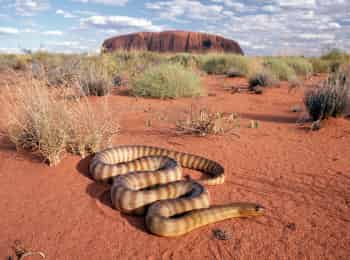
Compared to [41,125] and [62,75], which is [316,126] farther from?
[62,75]

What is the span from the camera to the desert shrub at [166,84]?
11.7 meters

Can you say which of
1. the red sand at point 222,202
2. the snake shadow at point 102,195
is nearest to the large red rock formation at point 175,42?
the red sand at point 222,202

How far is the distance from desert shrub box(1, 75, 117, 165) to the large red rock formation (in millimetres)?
71343

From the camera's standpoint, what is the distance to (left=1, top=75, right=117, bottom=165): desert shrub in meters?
5.09

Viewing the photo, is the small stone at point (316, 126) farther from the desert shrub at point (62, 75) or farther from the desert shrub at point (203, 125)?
the desert shrub at point (62, 75)

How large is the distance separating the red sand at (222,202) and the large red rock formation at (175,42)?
7055 centimetres

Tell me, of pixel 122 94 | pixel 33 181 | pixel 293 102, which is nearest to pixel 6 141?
pixel 33 181

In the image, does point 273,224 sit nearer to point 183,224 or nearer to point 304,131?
point 183,224

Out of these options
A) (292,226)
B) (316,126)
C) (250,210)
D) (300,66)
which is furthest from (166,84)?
(300,66)

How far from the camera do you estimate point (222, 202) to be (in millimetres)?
4285

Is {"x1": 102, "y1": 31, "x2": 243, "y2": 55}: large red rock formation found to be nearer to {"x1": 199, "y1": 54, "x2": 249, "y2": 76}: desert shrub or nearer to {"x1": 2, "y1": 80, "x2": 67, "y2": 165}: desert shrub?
{"x1": 199, "y1": 54, "x2": 249, "y2": 76}: desert shrub

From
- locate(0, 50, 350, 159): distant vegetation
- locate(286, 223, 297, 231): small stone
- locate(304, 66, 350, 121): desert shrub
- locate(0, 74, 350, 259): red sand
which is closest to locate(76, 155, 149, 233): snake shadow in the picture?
locate(0, 74, 350, 259): red sand

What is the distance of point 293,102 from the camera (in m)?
11.5

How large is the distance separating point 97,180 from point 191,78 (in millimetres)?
8308
